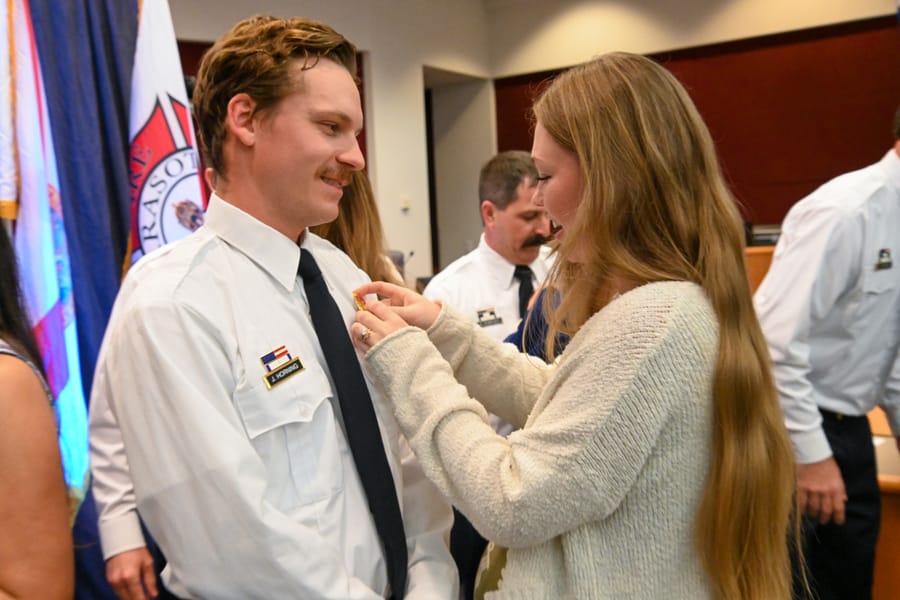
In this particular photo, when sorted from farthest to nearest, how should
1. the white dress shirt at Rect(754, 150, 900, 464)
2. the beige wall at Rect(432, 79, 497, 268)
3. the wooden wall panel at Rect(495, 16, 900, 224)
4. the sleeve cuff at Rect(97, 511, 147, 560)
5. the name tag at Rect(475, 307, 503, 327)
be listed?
the beige wall at Rect(432, 79, 497, 268) < the wooden wall panel at Rect(495, 16, 900, 224) < the name tag at Rect(475, 307, 503, 327) < the white dress shirt at Rect(754, 150, 900, 464) < the sleeve cuff at Rect(97, 511, 147, 560)

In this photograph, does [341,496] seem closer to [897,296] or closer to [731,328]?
[731,328]

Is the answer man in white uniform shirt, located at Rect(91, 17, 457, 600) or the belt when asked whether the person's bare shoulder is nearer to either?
man in white uniform shirt, located at Rect(91, 17, 457, 600)

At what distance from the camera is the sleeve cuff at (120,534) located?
1319 mm

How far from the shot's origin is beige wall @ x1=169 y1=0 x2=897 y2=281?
599 centimetres

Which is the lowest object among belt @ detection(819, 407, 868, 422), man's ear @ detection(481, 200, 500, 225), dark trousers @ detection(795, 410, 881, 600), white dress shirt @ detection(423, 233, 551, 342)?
dark trousers @ detection(795, 410, 881, 600)

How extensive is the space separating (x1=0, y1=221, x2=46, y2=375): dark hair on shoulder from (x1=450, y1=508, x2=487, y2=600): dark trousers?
1.02m

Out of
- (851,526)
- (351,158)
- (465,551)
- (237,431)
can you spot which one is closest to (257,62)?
(351,158)

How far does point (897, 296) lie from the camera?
2.11 meters

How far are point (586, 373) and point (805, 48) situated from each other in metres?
6.19

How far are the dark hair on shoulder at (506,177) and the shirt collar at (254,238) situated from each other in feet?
5.57

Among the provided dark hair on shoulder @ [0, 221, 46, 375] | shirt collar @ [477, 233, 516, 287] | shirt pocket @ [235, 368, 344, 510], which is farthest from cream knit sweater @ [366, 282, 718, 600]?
shirt collar @ [477, 233, 516, 287]

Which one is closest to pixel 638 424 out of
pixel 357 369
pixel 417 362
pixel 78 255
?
pixel 417 362

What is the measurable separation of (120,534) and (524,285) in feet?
6.02

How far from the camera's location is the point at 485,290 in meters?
2.84
